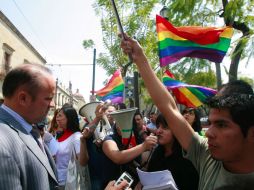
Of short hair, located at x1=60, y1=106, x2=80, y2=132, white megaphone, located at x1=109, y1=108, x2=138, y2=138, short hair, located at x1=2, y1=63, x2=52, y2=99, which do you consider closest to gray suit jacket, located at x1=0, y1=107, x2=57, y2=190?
short hair, located at x1=2, y1=63, x2=52, y2=99

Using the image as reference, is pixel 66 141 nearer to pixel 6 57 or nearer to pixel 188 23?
pixel 188 23

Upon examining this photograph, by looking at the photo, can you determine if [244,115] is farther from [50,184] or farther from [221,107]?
[50,184]

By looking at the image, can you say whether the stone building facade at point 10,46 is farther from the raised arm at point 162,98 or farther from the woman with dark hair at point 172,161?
the raised arm at point 162,98

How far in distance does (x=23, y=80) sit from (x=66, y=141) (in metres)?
2.48

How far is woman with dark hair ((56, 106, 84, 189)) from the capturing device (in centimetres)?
407

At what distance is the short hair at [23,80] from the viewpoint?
1.87 m

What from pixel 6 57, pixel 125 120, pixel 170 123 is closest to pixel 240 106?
pixel 170 123

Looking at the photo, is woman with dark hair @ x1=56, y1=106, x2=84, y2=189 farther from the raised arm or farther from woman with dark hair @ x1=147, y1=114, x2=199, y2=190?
the raised arm

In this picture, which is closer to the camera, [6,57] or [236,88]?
[236,88]

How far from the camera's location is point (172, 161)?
2816 millimetres

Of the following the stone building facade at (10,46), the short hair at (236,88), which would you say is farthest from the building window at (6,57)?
the short hair at (236,88)

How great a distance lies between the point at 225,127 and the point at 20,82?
→ 1222 mm

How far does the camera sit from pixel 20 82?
1.87 m

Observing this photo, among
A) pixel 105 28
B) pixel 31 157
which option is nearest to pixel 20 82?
pixel 31 157
